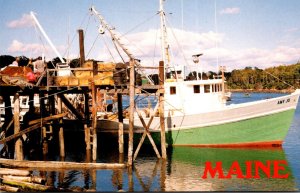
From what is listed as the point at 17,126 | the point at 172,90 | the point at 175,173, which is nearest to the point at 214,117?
the point at 172,90

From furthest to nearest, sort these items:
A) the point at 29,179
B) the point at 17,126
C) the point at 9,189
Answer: the point at 17,126, the point at 29,179, the point at 9,189

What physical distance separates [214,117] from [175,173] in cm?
670

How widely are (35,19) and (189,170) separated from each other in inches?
712

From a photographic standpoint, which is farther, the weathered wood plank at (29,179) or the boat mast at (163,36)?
the boat mast at (163,36)

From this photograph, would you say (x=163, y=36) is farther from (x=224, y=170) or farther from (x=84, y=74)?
(x=224, y=170)

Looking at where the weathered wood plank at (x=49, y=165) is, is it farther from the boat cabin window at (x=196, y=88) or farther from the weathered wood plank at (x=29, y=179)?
the boat cabin window at (x=196, y=88)

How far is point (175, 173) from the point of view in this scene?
18500 millimetres

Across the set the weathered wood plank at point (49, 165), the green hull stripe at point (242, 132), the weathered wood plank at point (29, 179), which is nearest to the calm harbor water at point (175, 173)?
the weathered wood plank at point (49, 165)

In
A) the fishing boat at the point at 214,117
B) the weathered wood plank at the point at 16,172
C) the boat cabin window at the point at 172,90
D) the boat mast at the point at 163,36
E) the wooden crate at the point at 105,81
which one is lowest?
the weathered wood plank at the point at 16,172

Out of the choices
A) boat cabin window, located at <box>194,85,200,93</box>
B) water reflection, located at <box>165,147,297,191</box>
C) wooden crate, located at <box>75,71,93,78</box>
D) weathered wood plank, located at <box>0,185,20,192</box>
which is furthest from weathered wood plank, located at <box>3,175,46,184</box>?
boat cabin window, located at <box>194,85,200,93</box>

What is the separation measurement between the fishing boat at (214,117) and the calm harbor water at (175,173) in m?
0.76

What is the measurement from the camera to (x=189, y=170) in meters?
19.3

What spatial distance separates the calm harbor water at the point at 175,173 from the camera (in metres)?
16.1

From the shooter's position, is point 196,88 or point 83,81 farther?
point 196,88
